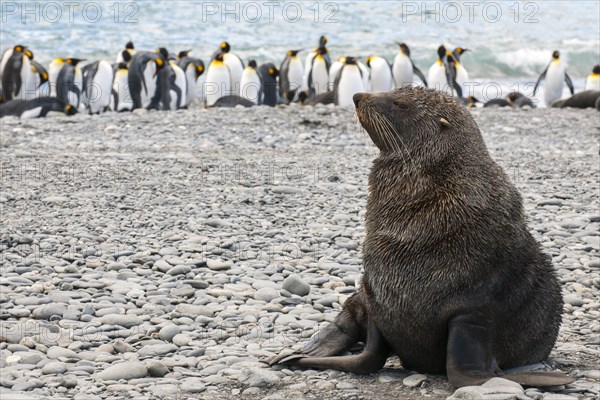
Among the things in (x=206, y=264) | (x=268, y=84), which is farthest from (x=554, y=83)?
(x=206, y=264)

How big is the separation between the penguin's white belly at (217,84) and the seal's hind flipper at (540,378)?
12797 millimetres

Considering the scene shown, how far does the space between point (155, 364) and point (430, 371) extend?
1018mm

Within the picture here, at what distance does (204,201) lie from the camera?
21.6 ft

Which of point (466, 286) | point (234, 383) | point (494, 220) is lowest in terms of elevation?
point (234, 383)

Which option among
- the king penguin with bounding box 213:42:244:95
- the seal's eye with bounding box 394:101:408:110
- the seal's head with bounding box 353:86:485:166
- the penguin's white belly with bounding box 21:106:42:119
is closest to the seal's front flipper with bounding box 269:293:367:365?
the seal's head with bounding box 353:86:485:166

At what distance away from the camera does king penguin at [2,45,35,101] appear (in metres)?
16.5

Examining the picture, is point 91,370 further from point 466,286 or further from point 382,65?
point 382,65

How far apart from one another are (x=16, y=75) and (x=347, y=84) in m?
5.98

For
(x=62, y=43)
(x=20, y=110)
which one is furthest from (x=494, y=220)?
(x=62, y=43)

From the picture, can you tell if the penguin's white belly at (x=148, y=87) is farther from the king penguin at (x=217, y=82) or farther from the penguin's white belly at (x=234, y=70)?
the penguin's white belly at (x=234, y=70)

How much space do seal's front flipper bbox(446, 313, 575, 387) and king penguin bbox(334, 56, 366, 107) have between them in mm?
12190

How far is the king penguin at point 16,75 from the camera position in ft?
54.2

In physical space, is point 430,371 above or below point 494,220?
below

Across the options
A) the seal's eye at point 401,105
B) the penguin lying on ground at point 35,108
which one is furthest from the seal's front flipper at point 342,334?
the penguin lying on ground at point 35,108
